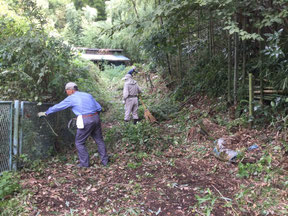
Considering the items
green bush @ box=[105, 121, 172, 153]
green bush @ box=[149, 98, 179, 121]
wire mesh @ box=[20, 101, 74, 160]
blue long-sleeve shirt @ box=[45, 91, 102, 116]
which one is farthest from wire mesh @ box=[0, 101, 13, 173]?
green bush @ box=[149, 98, 179, 121]

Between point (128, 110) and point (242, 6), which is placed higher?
point (242, 6)

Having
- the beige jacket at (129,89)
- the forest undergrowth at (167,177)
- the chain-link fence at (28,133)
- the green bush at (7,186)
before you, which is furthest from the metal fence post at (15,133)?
the beige jacket at (129,89)

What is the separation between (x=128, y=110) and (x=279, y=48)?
4.44 meters

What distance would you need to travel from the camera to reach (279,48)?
5074 mm

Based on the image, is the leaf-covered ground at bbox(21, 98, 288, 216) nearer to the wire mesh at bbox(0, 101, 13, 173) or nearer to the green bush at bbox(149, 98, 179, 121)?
the wire mesh at bbox(0, 101, 13, 173)

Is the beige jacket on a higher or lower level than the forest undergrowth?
higher

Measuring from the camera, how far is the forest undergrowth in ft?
10.9

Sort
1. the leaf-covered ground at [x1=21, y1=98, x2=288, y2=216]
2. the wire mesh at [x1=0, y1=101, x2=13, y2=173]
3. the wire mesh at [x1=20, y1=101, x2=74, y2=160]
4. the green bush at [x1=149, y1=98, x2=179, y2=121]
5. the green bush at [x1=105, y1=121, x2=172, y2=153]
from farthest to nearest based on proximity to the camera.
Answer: the green bush at [x1=149, y1=98, x2=179, y2=121] < the green bush at [x1=105, y1=121, x2=172, y2=153] < the wire mesh at [x1=20, y1=101, x2=74, y2=160] < the wire mesh at [x1=0, y1=101, x2=13, y2=173] < the leaf-covered ground at [x1=21, y1=98, x2=288, y2=216]

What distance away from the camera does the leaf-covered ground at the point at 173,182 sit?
3.31 m

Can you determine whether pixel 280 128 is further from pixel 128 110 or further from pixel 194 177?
pixel 128 110

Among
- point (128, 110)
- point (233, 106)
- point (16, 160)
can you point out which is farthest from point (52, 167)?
point (233, 106)

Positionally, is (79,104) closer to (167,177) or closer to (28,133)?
(28,133)

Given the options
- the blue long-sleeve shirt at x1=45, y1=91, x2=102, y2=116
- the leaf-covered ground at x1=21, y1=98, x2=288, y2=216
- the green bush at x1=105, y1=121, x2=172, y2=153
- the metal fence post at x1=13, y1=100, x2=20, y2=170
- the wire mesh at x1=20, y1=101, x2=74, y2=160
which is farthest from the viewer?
the green bush at x1=105, y1=121, x2=172, y2=153

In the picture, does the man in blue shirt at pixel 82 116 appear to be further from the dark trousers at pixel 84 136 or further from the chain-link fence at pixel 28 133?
the chain-link fence at pixel 28 133
